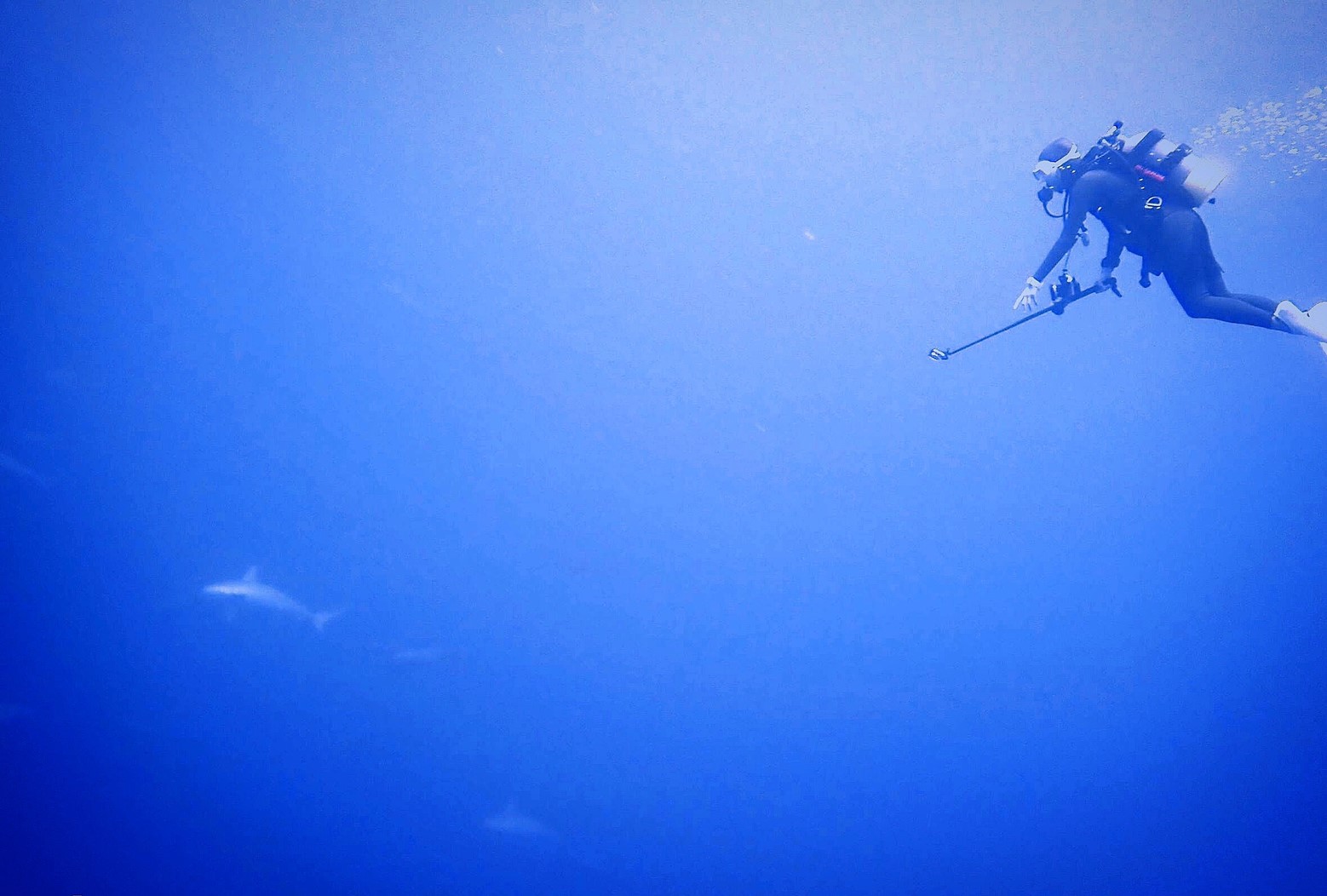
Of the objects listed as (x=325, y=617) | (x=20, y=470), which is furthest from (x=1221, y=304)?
(x=20, y=470)

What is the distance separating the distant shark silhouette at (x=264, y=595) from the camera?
7.40 m

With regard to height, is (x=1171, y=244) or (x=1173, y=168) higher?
(x=1173, y=168)

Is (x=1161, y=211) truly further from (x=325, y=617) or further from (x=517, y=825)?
(x=517, y=825)

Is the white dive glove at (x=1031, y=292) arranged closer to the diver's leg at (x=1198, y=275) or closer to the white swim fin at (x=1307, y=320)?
the diver's leg at (x=1198, y=275)

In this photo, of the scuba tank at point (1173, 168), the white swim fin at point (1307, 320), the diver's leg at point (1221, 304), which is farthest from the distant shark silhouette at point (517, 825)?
the scuba tank at point (1173, 168)

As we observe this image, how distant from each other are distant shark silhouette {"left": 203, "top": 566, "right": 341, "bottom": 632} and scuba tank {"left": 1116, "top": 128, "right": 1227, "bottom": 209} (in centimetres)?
931

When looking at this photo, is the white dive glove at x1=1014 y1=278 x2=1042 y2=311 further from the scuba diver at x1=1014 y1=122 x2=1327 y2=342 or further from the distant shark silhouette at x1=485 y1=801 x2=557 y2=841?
the distant shark silhouette at x1=485 y1=801 x2=557 y2=841

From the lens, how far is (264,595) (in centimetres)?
756

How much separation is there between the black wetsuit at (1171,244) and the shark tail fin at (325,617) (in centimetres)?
858

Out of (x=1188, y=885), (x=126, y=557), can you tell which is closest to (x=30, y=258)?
(x=126, y=557)

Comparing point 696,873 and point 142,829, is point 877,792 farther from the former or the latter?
point 142,829

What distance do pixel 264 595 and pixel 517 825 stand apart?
489 cm

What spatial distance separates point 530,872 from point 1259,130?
42.4 ft

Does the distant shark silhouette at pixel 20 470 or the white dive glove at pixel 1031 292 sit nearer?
the white dive glove at pixel 1031 292
